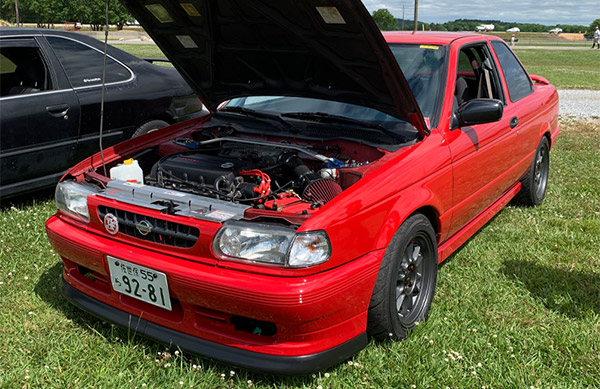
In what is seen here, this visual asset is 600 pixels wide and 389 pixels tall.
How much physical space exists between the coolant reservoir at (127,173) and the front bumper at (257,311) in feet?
1.72

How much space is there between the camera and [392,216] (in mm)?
2527

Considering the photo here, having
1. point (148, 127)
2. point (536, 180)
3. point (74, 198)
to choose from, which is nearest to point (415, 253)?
point (74, 198)

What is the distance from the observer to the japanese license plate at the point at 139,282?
7.76 ft

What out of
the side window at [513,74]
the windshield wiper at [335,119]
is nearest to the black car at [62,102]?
the windshield wiper at [335,119]

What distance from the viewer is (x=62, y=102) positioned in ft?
15.3

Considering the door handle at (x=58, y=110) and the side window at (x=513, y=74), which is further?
the door handle at (x=58, y=110)

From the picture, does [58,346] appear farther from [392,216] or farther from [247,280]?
[392,216]

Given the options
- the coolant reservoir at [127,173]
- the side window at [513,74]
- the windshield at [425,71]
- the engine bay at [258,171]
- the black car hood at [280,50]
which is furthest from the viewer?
the side window at [513,74]

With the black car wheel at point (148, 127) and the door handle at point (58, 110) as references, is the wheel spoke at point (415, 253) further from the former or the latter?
the door handle at point (58, 110)

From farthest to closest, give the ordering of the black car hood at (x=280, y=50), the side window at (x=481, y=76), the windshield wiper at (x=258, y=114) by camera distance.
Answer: the side window at (x=481, y=76) → the windshield wiper at (x=258, y=114) → the black car hood at (x=280, y=50)

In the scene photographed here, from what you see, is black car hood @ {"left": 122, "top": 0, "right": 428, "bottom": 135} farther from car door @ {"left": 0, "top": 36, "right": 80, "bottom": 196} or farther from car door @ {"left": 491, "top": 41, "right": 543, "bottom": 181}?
car door @ {"left": 0, "top": 36, "right": 80, "bottom": 196}

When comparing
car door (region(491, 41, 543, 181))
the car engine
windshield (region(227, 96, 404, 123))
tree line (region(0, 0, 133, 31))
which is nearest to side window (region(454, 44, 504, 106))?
car door (region(491, 41, 543, 181))

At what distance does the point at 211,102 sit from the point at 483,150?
6.30 feet

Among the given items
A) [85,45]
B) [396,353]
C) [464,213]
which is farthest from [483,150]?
[85,45]
